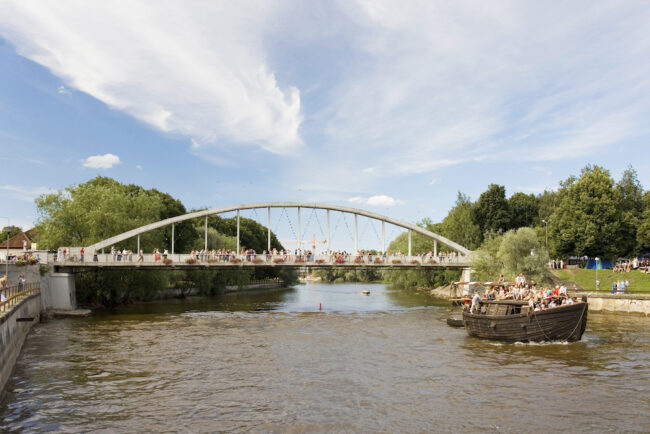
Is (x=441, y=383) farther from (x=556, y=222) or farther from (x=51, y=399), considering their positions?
(x=556, y=222)

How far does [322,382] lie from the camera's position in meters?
20.5

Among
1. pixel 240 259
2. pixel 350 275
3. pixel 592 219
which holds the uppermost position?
pixel 592 219

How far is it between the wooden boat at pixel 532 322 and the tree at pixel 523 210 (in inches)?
2206

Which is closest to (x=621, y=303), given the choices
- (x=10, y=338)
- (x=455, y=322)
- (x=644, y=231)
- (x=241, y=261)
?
(x=455, y=322)

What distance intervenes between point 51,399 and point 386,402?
11.5 metres

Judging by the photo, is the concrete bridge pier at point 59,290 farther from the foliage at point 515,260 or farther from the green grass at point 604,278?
the green grass at point 604,278

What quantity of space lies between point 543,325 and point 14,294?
3070 cm

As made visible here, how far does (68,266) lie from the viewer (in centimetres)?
4659

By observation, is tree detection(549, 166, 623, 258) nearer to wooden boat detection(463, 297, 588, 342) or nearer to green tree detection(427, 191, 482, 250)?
green tree detection(427, 191, 482, 250)

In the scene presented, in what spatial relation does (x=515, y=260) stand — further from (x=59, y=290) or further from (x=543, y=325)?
(x=59, y=290)

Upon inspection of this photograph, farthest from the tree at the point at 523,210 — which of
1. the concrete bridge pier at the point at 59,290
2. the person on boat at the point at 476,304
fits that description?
the concrete bridge pier at the point at 59,290

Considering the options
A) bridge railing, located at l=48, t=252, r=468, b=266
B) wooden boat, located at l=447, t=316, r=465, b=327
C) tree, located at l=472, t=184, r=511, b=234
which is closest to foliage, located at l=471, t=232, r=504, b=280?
bridge railing, located at l=48, t=252, r=468, b=266

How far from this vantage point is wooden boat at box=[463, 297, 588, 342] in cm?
2817

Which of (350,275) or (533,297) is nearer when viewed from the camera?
(533,297)
